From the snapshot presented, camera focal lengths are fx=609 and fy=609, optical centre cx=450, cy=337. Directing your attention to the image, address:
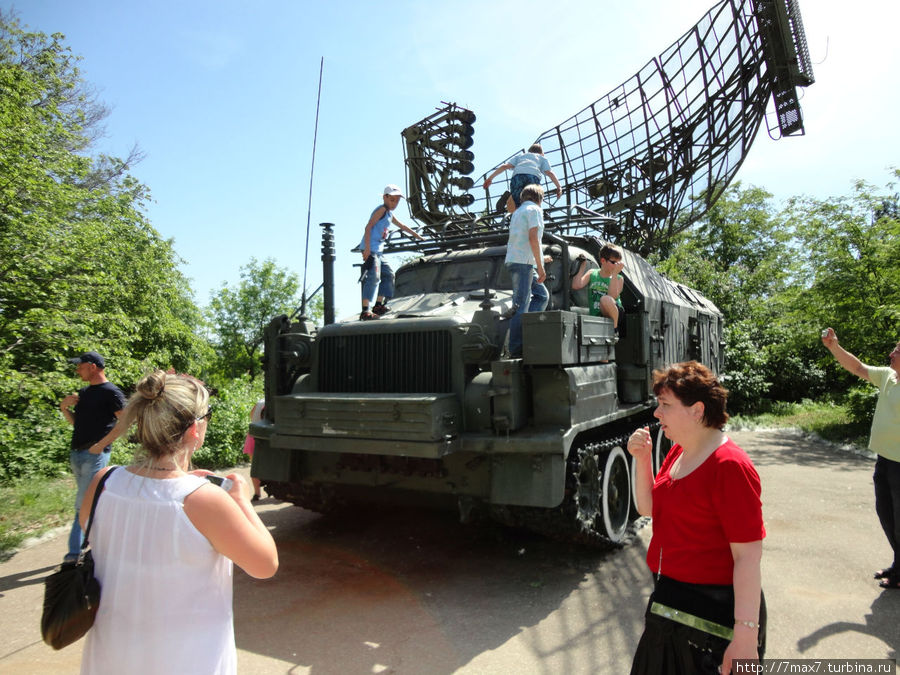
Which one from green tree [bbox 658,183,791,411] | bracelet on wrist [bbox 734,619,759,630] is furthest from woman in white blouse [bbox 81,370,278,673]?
green tree [bbox 658,183,791,411]

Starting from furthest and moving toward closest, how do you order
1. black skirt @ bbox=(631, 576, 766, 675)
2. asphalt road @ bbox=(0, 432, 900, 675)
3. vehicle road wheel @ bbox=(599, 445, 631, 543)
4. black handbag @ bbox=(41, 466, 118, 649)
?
vehicle road wheel @ bbox=(599, 445, 631, 543)
asphalt road @ bbox=(0, 432, 900, 675)
black skirt @ bbox=(631, 576, 766, 675)
black handbag @ bbox=(41, 466, 118, 649)

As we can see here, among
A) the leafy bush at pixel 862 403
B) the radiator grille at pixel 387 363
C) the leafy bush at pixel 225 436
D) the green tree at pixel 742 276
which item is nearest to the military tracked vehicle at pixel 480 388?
the radiator grille at pixel 387 363

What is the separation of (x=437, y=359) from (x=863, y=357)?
10.0 m

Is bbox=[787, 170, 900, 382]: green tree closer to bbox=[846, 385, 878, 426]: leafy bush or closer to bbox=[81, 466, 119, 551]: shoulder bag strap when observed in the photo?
bbox=[846, 385, 878, 426]: leafy bush

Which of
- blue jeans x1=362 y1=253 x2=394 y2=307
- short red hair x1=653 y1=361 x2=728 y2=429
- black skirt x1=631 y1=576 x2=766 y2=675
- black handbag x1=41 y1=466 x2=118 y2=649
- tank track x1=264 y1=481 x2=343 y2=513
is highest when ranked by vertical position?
blue jeans x1=362 y1=253 x2=394 y2=307

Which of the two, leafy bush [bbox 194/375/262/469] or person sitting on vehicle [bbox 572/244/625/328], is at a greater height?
person sitting on vehicle [bbox 572/244/625/328]

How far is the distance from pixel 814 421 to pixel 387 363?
12122mm

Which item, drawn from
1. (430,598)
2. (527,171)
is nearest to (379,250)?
(527,171)

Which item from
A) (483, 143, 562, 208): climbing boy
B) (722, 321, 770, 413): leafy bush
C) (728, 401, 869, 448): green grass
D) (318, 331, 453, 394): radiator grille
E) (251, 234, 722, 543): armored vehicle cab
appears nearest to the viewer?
(251, 234, 722, 543): armored vehicle cab

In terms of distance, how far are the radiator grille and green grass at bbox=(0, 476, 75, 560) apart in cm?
342

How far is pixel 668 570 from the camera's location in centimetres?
205

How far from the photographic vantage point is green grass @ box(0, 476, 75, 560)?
19.2 feet

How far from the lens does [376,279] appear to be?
600 centimetres

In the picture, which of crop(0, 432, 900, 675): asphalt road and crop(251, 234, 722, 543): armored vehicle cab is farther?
crop(251, 234, 722, 543): armored vehicle cab
